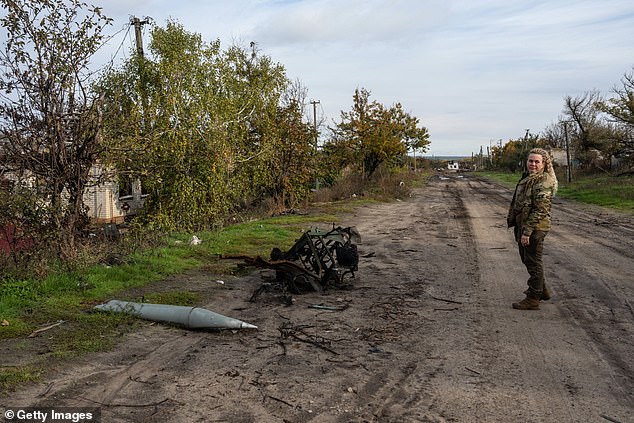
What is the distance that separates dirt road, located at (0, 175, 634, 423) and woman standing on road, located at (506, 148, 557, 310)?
280 mm

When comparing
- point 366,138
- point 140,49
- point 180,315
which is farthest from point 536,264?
point 366,138

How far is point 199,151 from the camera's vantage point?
14.7 metres

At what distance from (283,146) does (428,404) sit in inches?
747

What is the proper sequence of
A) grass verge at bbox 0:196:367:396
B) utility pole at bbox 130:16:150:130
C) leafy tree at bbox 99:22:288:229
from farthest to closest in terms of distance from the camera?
1. utility pole at bbox 130:16:150:130
2. leafy tree at bbox 99:22:288:229
3. grass verge at bbox 0:196:367:396

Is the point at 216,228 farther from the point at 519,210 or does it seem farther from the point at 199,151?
the point at 519,210

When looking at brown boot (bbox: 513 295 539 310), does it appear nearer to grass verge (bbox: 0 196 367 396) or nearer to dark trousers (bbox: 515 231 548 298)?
dark trousers (bbox: 515 231 548 298)

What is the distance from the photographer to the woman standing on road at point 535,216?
6.55m

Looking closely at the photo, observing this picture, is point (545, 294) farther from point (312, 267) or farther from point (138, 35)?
point (138, 35)

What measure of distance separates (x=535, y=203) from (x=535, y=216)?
16 cm

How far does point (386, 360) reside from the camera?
4859mm

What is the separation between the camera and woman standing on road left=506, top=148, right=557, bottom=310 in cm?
655

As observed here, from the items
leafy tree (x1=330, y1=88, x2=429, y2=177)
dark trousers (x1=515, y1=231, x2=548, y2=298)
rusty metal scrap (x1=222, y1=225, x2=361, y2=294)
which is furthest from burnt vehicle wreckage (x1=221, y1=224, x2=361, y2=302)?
leafy tree (x1=330, y1=88, x2=429, y2=177)

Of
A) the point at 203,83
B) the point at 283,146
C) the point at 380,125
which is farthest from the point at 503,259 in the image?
the point at 380,125

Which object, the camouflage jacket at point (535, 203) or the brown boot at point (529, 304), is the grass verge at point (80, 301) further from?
the camouflage jacket at point (535, 203)
